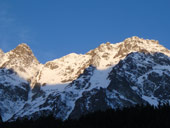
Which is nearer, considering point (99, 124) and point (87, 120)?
point (99, 124)

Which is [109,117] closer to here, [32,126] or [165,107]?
[165,107]

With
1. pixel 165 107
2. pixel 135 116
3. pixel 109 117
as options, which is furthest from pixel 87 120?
pixel 165 107

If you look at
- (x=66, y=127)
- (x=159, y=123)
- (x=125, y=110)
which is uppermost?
(x=125, y=110)

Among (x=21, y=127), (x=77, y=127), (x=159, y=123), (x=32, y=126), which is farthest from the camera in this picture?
(x=32, y=126)

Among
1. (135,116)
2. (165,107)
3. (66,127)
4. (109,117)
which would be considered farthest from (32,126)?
(165,107)

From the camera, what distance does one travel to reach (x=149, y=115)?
300 feet

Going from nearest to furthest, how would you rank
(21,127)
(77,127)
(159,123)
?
(159,123) < (77,127) < (21,127)

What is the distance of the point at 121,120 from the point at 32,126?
27.7 metres

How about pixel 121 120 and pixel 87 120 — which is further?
pixel 87 120

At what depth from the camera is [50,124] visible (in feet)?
335

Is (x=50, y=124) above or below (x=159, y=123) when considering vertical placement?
above

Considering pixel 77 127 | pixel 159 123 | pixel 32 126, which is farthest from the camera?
pixel 32 126

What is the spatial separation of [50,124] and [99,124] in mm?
16548

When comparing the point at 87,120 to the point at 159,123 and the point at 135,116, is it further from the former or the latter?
the point at 159,123
